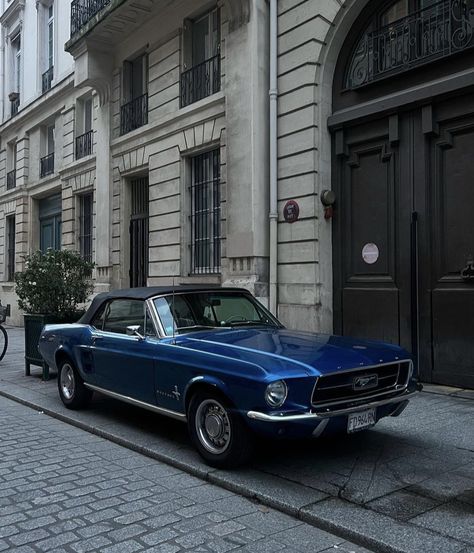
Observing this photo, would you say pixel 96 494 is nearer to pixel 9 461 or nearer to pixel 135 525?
pixel 135 525

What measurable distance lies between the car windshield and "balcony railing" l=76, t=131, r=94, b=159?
12.6 m

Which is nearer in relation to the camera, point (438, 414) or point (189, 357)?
point (189, 357)

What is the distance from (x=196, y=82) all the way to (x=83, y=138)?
6.39 metres

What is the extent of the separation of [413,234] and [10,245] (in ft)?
64.6

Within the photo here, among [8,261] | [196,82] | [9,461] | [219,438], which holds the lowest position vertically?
[9,461]

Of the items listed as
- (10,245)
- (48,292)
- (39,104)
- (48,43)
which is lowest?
(48,292)

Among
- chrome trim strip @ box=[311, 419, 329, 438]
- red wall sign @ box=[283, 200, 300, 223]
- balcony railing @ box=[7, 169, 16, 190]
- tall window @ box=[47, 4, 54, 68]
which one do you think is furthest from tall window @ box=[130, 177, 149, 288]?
chrome trim strip @ box=[311, 419, 329, 438]

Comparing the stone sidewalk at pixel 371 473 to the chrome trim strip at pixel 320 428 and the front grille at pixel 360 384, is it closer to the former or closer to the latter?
the chrome trim strip at pixel 320 428

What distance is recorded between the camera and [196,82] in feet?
43.5

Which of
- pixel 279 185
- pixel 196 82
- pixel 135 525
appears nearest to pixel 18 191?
pixel 196 82

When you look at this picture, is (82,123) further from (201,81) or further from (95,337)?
(95,337)

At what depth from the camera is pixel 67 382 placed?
25.6 feet

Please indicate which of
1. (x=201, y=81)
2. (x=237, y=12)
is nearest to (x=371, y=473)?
(x=237, y=12)

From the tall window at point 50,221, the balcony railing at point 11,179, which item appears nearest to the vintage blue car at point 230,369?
the tall window at point 50,221
